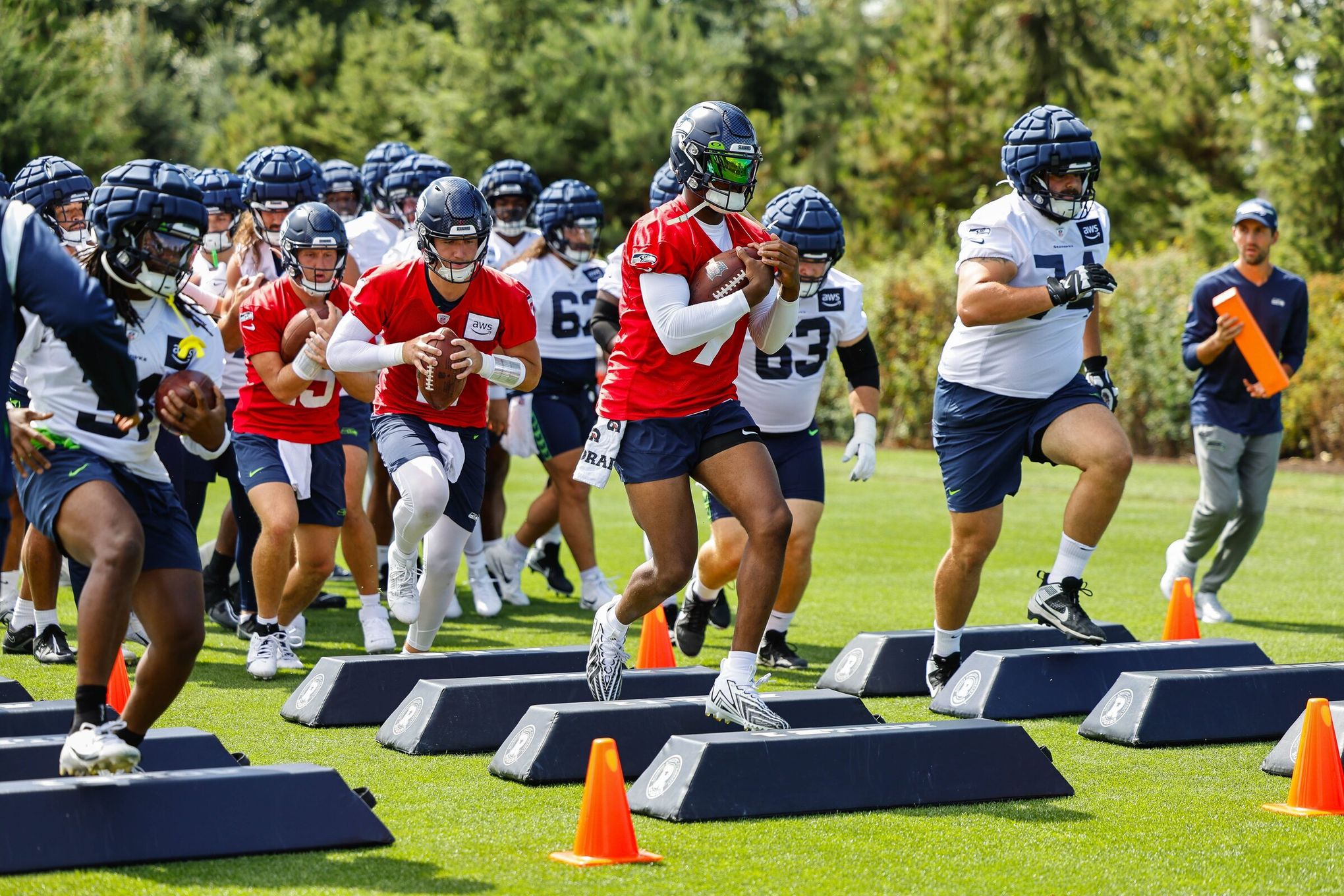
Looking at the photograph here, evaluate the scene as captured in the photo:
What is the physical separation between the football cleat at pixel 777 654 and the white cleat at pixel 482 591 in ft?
7.04

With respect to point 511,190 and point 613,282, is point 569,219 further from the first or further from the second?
point 613,282

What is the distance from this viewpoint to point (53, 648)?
26.3 ft

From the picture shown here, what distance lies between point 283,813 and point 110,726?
544mm

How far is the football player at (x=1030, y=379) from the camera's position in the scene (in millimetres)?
6949

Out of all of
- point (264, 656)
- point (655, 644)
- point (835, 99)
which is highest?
point (835, 99)

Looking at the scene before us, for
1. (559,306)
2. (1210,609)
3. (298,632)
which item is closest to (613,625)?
(298,632)

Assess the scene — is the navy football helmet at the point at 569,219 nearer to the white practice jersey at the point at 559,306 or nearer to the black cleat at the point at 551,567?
Answer: the white practice jersey at the point at 559,306

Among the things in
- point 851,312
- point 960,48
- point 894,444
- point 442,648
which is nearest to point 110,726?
point 442,648

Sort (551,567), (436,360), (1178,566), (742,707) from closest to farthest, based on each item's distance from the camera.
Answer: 1. (742,707)
2. (436,360)
3. (1178,566)
4. (551,567)

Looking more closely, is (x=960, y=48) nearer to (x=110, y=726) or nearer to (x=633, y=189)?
(x=633, y=189)

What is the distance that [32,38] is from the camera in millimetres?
29594

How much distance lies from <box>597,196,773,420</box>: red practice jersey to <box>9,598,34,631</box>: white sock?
12.0 ft

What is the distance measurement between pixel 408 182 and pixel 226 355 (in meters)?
2.17

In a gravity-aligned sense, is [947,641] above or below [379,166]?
below
